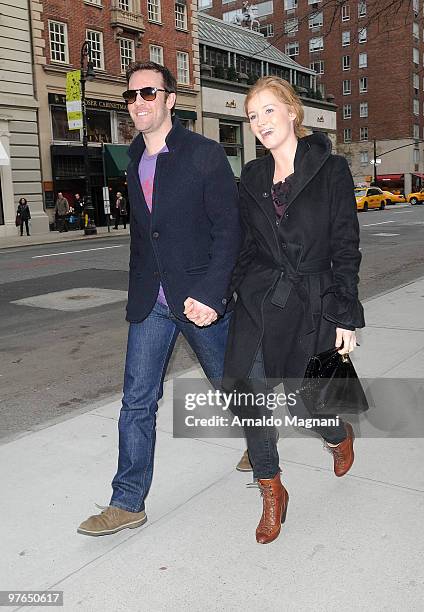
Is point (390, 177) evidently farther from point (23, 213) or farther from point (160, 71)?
point (160, 71)

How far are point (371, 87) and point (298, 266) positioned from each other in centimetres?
7473

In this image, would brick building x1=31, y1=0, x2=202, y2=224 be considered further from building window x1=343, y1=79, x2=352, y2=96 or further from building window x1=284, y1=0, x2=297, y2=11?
building window x1=284, y1=0, x2=297, y2=11

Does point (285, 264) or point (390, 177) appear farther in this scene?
point (390, 177)

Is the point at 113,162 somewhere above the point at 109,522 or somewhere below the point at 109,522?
above

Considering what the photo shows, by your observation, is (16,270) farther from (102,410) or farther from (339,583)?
(339,583)

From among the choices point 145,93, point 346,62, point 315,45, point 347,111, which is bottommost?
point 145,93

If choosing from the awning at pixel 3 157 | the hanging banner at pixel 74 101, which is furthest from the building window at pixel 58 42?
the awning at pixel 3 157

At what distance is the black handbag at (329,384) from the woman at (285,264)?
0.21ft

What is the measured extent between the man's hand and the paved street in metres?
2.13

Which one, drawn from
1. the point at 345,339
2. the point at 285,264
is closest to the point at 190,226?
the point at 285,264

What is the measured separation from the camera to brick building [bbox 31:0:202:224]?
96.7 feet

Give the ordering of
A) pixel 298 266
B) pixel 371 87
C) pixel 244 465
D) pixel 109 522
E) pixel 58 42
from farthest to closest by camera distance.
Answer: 1. pixel 371 87
2. pixel 58 42
3. pixel 244 465
4. pixel 109 522
5. pixel 298 266

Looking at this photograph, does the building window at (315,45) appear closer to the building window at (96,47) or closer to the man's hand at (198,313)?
the building window at (96,47)

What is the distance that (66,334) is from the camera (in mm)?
8047
